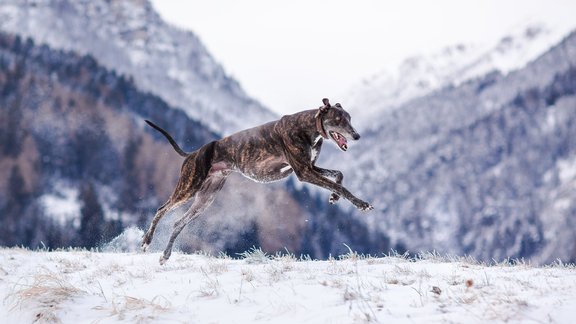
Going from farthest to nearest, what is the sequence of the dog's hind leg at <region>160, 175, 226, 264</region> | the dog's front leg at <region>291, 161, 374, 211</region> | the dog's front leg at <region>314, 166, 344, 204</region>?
the dog's hind leg at <region>160, 175, 226, 264</region> < the dog's front leg at <region>314, 166, 344, 204</region> < the dog's front leg at <region>291, 161, 374, 211</region>

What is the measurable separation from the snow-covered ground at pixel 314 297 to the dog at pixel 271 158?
149 cm

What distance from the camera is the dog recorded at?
6914mm

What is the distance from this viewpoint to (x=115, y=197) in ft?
264

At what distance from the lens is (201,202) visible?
8500 mm

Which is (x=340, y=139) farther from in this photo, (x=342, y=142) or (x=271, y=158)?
(x=271, y=158)

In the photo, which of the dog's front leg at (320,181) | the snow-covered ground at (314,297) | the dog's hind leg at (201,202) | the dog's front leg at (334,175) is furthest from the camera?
the dog's hind leg at (201,202)

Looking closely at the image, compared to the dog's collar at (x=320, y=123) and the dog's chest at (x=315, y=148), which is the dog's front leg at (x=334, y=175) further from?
the dog's collar at (x=320, y=123)

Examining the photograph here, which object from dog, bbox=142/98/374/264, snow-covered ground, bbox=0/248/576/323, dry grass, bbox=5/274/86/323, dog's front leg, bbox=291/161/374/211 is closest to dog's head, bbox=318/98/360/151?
dog, bbox=142/98/374/264

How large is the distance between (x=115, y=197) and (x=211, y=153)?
77.5 meters

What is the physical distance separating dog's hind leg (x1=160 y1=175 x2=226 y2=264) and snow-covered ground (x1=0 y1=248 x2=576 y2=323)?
6.94 feet

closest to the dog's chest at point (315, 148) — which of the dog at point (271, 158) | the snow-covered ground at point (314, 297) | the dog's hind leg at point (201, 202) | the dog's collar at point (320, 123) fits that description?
the dog at point (271, 158)

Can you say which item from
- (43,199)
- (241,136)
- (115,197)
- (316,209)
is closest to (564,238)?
(316,209)

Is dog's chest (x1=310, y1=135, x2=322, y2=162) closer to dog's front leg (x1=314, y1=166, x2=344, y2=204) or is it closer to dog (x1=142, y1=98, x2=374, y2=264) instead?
dog (x1=142, y1=98, x2=374, y2=264)

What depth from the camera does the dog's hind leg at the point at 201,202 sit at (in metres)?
8.38
